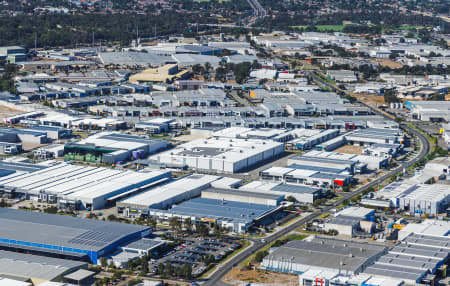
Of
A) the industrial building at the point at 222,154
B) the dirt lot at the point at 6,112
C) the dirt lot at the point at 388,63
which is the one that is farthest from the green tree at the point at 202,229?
the dirt lot at the point at 388,63

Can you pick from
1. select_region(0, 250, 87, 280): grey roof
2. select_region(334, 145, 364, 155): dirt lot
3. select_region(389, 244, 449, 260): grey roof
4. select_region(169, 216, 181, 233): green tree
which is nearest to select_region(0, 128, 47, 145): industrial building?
select_region(334, 145, 364, 155): dirt lot

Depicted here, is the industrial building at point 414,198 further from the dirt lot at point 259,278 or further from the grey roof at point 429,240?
the dirt lot at point 259,278

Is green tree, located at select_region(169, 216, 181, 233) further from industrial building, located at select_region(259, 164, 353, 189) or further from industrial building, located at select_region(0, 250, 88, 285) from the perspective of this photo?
industrial building, located at select_region(259, 164, 353, 189)

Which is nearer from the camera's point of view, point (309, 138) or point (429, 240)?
A: point (429, 240)

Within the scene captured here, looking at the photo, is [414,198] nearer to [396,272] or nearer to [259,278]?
[396,272]

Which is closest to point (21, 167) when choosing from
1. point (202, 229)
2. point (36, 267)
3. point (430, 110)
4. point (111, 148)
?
point (111, 148)

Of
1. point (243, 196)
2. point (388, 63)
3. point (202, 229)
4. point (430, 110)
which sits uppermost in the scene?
point (388, 63)

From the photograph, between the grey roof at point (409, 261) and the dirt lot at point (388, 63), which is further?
the dirt lot at point (388, 63)
